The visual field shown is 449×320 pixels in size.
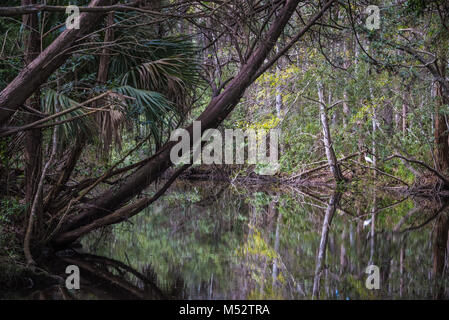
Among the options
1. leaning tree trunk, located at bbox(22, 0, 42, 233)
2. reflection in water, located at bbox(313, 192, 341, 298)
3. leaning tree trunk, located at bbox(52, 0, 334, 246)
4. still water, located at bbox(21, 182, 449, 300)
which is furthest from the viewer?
leaning tree trunk, located at bbox(52, 0, 334, 246)

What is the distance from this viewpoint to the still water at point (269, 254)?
140 inches

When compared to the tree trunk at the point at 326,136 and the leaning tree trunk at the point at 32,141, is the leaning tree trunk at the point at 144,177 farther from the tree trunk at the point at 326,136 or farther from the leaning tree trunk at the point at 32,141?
the tree trunk at the point at 326,136

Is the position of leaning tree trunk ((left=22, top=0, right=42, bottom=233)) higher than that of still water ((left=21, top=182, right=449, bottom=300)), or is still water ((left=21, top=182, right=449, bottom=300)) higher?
leaning tree trunk ((left=22, top=0, right=42, bottom=233))

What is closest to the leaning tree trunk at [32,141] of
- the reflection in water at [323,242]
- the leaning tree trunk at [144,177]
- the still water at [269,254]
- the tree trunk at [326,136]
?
the leaning tree trunk at [144,177]

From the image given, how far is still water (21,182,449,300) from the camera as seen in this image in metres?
3.56

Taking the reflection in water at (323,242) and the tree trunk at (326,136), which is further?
the tree trunk at (326,136)

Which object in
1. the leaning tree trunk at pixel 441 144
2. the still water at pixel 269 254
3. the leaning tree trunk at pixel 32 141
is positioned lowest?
the still water at pixel 269 254

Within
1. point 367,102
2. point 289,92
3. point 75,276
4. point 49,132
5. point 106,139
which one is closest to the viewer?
point 75,276

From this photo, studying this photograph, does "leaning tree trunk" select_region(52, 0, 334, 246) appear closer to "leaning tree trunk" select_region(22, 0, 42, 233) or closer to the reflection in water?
"leaning tree trunk" select_region(22, 0, 42, 233)

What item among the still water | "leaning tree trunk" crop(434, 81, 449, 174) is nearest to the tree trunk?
"leaning tree trunk" crop(434, 81, 449, 174)
